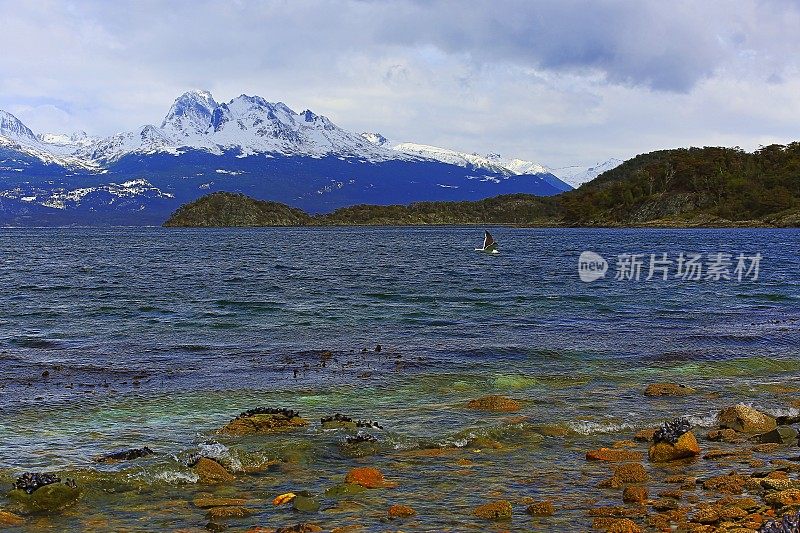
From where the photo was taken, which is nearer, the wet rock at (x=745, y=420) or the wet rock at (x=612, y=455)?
the wet rock at (x=612, y=455)

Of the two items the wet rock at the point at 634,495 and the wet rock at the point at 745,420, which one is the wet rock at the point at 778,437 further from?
the wet rock at the point at 634,495

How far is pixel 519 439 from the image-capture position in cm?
1617

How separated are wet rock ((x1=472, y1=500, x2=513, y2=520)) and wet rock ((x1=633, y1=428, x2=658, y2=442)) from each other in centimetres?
557

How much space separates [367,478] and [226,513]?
2696 mm

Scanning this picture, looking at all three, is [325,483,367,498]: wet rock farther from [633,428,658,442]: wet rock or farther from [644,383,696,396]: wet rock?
[644,383,696,396]: wet rock

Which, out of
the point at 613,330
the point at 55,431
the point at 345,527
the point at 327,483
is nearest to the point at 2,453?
the point at 55,431

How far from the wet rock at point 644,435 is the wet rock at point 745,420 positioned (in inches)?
78.8

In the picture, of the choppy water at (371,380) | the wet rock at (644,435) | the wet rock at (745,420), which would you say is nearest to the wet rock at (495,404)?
the choppy water at (371,380)

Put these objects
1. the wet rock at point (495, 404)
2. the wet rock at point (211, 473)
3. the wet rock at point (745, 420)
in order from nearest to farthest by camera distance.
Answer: the wet rock at point (211, 473)
the wet rock at point (745, 420)
the wet rock at point (495, 404)

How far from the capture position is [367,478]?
516 inches

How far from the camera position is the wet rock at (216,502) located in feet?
39.4

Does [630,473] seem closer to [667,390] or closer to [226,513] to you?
[226,513]

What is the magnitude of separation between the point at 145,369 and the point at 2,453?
10004 millimetres

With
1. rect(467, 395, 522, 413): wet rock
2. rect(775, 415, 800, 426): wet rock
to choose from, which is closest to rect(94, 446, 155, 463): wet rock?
rect(467, 395, 522, 413): wet rock
